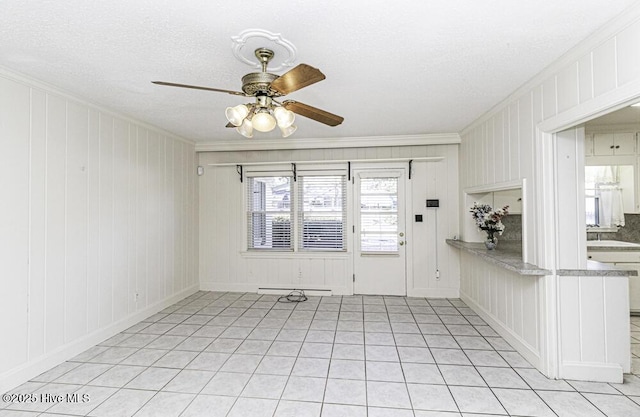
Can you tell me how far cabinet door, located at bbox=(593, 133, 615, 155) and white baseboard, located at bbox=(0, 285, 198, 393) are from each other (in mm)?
6129

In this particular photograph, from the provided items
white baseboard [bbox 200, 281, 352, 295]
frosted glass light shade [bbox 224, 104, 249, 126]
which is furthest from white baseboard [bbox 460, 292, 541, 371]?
frosted glass light shade [bbox 224, 104, 249, 126]

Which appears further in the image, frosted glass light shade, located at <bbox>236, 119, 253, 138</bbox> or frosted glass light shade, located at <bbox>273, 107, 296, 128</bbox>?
frosted glass light shade, located at <bbox>236, 119, 253, 138</bbox>

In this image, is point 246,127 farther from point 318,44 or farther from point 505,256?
point 505,256

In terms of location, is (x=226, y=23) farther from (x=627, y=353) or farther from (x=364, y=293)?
(x=364, y=293)

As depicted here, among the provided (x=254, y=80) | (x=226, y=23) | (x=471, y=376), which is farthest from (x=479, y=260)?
(x=226, y=23)

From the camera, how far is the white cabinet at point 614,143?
386cm

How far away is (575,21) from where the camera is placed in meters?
1.83

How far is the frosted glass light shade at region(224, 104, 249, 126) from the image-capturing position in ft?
6.31

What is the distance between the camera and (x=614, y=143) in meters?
3.89

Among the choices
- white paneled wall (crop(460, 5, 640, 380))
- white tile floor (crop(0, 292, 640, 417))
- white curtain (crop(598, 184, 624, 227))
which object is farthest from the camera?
white curtain (crop(598, 184, 624, 227))

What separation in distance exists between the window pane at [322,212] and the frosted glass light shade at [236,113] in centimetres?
303

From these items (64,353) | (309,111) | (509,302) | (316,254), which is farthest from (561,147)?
(64,353)

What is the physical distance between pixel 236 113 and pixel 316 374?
2147mm

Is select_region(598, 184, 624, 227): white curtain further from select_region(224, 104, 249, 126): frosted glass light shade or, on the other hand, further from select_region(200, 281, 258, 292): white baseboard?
select_region(200, 281, 258, 292): white baseboard
